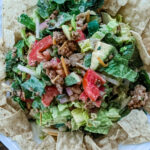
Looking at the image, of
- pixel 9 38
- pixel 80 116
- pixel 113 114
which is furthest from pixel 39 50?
pixel 113 114

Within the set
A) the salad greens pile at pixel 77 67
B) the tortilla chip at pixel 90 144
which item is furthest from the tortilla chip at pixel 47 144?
the tortilla chip at pixel 90 144

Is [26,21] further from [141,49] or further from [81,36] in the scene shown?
[141,49]

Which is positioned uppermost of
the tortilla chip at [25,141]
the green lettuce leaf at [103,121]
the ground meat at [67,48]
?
the ground meat at [67,48]

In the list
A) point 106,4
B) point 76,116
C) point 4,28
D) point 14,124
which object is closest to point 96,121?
point 76,116

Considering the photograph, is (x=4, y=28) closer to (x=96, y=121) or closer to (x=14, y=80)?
(x=14, y=80)

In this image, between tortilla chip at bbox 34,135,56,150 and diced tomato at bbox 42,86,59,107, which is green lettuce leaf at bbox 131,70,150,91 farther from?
tortilla chip at bbox 34,135,56,150

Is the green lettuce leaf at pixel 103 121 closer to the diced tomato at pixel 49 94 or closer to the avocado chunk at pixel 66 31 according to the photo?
the diced tomato at pixel 49 94
